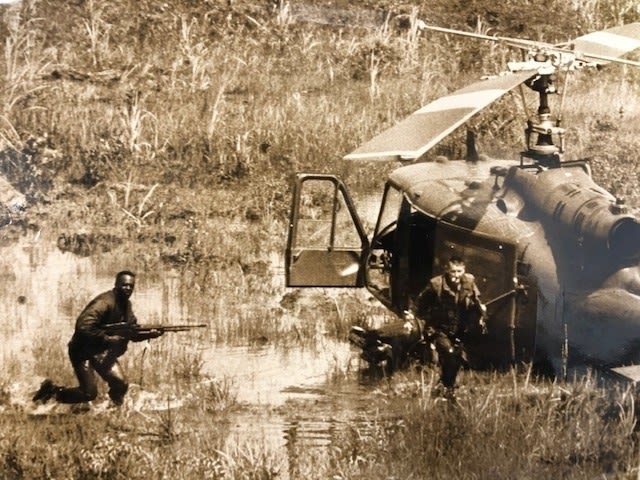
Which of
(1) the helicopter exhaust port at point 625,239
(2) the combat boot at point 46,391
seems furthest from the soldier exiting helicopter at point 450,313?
(2) the combat boot at point 46,391

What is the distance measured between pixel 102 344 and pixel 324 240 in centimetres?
117

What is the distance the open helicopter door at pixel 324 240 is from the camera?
4.65 m

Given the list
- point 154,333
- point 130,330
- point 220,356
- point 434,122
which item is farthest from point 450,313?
point 130,330

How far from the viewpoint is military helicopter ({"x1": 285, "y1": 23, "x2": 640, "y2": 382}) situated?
14.1 ft

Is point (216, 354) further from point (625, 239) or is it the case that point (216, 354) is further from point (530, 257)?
point (625, 239)

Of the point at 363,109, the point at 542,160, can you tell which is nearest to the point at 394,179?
the point at 363,109

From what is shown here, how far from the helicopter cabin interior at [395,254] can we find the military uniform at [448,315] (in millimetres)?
57

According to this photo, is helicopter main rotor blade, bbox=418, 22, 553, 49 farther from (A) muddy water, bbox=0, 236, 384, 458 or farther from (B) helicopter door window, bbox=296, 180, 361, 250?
(A) muddy water, bbox=0, 236, 384, 458

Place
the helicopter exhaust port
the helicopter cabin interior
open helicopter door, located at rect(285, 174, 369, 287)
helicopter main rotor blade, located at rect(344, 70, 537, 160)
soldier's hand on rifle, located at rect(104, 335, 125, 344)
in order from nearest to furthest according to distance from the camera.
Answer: helicopter main rotor blade, located at rect(344, 70, 537, 160) → the helicopter exhaust port → the helicopter cabin interior → soldier's hand on rifle, located at rect(104, 335, 125, 344) → open helicopter door, located at rect(285, 174, 369, 287)

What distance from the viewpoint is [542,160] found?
181 inches

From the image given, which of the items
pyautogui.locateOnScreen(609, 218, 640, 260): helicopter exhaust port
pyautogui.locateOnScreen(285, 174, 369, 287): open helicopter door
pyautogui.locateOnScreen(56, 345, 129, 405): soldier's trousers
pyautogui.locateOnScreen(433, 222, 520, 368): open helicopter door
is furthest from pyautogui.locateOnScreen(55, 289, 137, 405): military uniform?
pyautogui.locateOnScreen(609, 218, 640, 260): helicopter exhaust port

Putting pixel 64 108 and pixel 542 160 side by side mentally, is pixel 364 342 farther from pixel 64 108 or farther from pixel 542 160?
pixel 64 108

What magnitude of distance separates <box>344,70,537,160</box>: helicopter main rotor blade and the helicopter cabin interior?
0.61 m

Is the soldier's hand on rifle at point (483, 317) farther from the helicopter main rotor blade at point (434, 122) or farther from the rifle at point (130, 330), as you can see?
the rifle at point (130, 330)
